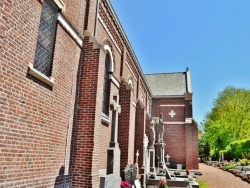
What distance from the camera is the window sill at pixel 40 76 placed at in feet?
18.2

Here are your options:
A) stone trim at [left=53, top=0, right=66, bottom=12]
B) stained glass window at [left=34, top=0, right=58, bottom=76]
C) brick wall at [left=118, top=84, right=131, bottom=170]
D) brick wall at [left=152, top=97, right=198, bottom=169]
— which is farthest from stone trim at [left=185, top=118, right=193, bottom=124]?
stained glass window at [left=34, top=0, right=58, bottom=76]

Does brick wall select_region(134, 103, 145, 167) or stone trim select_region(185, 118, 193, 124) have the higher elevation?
stone trim select_region(185, 118, 193, 124)

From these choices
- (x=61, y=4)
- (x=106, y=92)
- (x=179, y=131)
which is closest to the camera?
(x=61, y=4)

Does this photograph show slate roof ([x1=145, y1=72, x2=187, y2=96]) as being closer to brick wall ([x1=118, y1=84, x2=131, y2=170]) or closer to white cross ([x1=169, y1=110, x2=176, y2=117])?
white cross ([x1=169, y1=110, x2=176, y2=117])

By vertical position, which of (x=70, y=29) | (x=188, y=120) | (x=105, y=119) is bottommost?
(x=105, y=119)

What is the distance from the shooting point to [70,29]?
25.0 feet

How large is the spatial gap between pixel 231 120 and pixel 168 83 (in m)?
16.8

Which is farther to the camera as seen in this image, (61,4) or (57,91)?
(61,4)

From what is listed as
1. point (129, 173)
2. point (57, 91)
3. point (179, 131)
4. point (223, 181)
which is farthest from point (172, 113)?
point (57, 91)

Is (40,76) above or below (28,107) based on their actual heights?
above

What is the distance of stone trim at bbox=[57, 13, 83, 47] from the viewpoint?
23.3ft

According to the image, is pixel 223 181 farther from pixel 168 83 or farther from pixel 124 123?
pixel 168 83

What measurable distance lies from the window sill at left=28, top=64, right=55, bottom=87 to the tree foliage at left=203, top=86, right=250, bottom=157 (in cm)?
3673

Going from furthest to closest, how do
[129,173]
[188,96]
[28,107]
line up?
[188,96], [129,173], [28,107]
